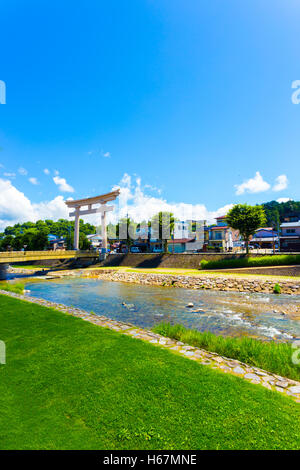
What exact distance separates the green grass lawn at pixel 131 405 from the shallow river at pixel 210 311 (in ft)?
22.3

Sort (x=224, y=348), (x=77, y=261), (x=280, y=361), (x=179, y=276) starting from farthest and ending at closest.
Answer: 1. (x=77, y=261)
2. (x=179, y=276)
3. (x=224, y=348)
4. (x=280, y=361)

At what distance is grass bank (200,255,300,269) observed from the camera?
90.9 ft

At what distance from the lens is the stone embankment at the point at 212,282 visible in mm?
21547

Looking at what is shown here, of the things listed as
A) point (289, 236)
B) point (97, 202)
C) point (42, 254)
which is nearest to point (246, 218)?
point (289, 236)

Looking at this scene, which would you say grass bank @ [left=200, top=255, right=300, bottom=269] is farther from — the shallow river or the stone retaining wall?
the shallow river

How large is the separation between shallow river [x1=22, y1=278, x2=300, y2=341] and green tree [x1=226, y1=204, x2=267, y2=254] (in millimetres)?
16259

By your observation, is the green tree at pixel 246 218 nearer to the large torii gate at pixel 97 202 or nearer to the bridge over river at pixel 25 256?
the large torii gate at pixel 97 202

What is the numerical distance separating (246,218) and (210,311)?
2341cm

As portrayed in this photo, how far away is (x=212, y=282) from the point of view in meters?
25.1

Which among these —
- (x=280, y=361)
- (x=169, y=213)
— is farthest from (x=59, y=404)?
(x=169, y=213)

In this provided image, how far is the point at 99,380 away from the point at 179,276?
978 inches

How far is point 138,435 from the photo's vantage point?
3.21 m

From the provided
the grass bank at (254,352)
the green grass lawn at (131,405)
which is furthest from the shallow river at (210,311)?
the green grass lawn at (131,405)
